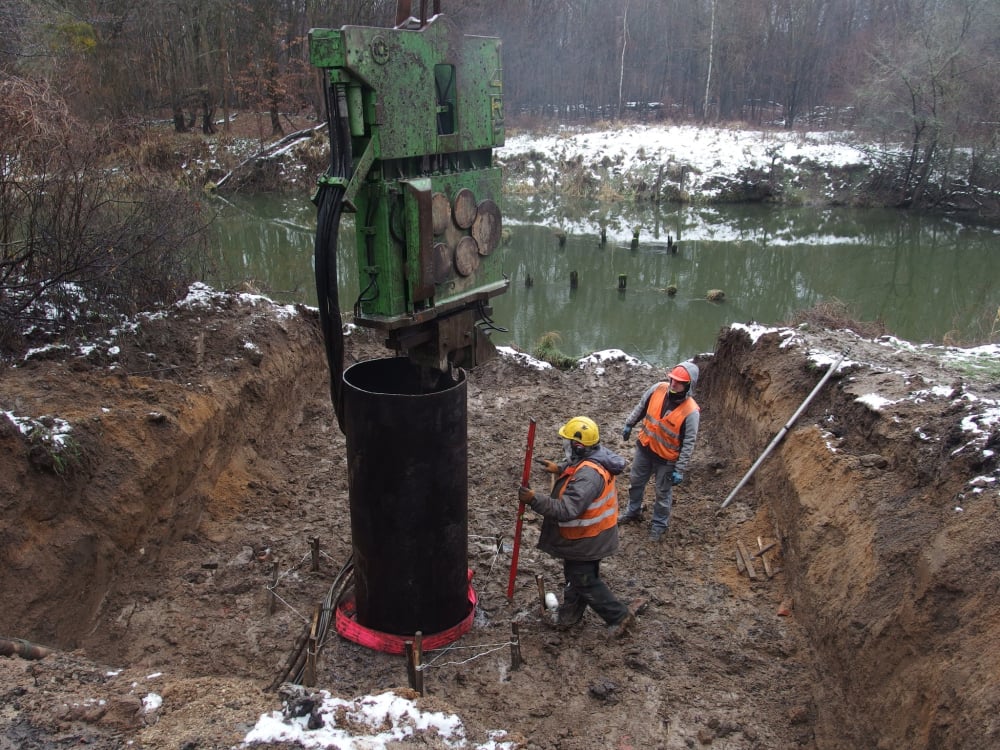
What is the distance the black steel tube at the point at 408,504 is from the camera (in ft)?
14.4

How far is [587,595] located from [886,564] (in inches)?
74.0

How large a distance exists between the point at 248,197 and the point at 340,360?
23033 mm

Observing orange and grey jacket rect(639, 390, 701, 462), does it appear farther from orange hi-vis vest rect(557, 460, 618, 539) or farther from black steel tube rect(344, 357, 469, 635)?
black steel tube rect(344, 357, 469, 635)

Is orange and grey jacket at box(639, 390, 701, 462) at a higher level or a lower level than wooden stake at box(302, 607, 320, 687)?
higher

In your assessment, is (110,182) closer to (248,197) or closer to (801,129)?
(248,197)

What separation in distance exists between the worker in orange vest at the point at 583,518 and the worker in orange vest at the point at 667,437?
1415mm

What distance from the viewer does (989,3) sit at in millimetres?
25875

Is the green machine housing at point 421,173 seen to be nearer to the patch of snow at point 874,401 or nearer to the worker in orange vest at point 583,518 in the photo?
the worker in orange vest at point 583,518

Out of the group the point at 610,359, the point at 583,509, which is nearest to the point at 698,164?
the point at 610,359

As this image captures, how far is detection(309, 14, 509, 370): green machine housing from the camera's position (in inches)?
149

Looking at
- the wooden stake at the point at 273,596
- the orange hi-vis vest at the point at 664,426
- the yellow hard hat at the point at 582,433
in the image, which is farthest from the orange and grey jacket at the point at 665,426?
the wooden stake at the point at 273,596

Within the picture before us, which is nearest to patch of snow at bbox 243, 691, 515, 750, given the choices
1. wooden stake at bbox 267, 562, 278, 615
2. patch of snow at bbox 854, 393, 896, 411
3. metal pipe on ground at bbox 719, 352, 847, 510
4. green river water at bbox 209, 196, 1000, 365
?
wooden stake at bbox 267, 562, 278, 615

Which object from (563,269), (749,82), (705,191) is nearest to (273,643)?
(563,269)

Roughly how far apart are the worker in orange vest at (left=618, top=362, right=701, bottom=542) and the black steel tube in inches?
84.7
